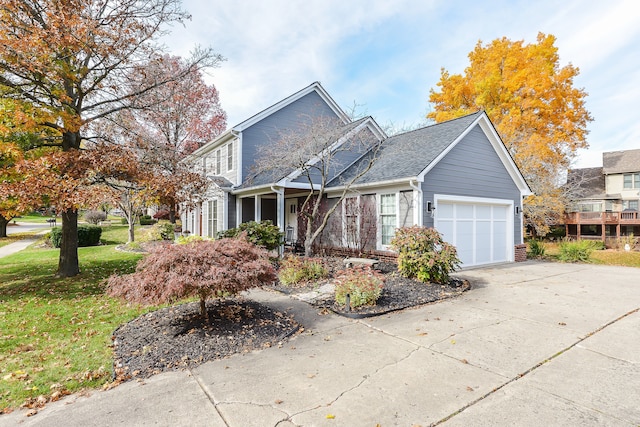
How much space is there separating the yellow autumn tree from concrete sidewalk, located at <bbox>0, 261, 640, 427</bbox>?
1492 centimetres

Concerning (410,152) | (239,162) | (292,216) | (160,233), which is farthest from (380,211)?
(160,233)

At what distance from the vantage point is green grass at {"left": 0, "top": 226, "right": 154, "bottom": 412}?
3.60 metres

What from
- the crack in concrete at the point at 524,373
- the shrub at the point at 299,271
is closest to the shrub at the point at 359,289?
the shrub at the point at 299,271

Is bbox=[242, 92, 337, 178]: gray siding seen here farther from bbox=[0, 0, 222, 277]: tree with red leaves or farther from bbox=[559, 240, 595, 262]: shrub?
bbox=[559, 240, 595, 262]: shrub

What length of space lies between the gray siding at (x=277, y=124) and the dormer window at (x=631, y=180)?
1072 inches

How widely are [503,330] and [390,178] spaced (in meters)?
5.91

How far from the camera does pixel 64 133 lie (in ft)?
28.2

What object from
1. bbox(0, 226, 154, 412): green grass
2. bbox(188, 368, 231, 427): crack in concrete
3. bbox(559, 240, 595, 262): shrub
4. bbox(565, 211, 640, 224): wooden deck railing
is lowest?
bbox(0, 226, 154, 412): green grass

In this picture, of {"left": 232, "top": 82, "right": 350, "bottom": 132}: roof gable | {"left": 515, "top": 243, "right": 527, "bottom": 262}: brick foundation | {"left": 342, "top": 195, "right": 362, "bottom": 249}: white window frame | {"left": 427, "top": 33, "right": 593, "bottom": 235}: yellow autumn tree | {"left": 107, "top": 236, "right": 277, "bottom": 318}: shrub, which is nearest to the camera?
{"left": 107, "top": 236, "right": 277, "bottom": 318}: shrub

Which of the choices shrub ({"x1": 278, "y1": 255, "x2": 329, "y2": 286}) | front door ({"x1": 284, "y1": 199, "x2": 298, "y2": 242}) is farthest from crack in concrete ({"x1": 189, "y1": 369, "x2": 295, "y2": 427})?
front door ({"x1": 284, "y1": 199, "x2": 298, "y2": 242})

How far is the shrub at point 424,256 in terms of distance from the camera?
7.85 m

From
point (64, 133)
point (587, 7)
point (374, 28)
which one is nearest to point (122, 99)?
point (64, 133)

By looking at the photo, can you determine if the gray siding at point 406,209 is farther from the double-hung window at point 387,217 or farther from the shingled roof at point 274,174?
the shingled roof at point 274,174

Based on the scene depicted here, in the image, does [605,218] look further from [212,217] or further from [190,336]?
[190,336]
